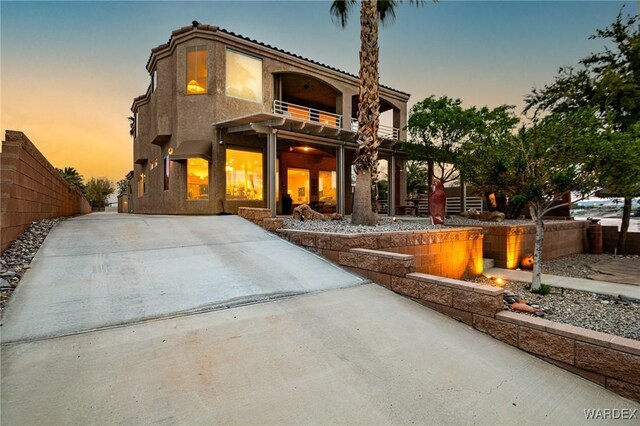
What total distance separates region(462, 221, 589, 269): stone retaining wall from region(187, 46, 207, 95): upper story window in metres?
13.0

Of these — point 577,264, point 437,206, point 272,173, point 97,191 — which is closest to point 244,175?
point 272,173

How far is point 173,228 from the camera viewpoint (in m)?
7.34

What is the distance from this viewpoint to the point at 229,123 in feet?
41.4

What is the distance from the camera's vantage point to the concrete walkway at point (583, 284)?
22.2 feet

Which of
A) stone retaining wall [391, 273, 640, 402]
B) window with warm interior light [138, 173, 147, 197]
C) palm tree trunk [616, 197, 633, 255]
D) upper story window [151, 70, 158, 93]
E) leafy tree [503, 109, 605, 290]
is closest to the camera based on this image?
stone retaining wall [391, 273, 640, 402]

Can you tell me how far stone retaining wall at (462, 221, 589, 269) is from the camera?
31.4 feet

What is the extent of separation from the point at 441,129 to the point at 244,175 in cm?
923

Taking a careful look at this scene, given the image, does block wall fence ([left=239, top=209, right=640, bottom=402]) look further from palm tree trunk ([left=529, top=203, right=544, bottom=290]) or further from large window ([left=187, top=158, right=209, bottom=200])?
large window ([left=187, top=158, right=209, bottom=200])

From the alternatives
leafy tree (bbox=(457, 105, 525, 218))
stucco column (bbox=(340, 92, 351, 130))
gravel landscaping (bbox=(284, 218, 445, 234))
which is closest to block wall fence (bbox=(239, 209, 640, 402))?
gravel landscaping (bbox=(284, 218, 445, 234))

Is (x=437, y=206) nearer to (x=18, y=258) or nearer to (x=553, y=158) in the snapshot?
(x=553, y=158)

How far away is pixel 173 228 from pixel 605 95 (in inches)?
670

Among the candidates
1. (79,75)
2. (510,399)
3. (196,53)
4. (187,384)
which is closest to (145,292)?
(187,384)

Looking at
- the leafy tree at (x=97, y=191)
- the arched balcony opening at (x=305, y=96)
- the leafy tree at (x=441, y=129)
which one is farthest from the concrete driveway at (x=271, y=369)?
the leafy tree at (x=97, y=191)

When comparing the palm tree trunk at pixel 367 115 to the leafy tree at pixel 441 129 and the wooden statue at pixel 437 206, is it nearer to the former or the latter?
the wooden statue at pixel 437 206
